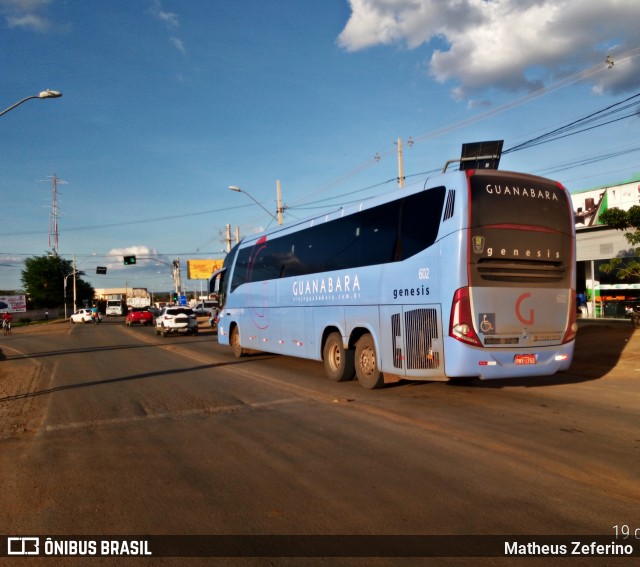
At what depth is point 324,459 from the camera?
6117mm

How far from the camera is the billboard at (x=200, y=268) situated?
309 feet

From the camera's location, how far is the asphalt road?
448 cm

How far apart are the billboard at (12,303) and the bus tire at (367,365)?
71880 mm

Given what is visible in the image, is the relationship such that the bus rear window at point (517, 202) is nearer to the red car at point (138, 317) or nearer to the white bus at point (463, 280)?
the white bus at point (463, 280)

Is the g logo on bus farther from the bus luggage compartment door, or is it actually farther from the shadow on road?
the shadow on road

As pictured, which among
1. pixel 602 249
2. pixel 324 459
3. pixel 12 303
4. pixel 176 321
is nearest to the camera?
pixel 324 459

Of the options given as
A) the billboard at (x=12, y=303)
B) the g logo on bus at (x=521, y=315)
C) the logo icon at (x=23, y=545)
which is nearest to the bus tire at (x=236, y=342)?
the g logo on bus at (x=521, y=315)

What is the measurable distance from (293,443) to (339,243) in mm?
5873

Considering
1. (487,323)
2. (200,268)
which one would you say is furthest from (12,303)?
(487,323)

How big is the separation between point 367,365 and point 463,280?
326 cm

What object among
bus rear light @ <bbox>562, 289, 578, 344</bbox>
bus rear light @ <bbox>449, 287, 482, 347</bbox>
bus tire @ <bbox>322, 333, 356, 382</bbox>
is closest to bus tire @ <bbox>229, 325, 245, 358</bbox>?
bus tire @ <bbox>322, 333, 356, 382</bbox>

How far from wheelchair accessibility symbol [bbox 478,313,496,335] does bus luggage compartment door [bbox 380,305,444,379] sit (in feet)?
2.07

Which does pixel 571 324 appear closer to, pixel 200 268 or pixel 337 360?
pixel 337 360

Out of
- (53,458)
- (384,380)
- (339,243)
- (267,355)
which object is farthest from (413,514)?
(267,355)
